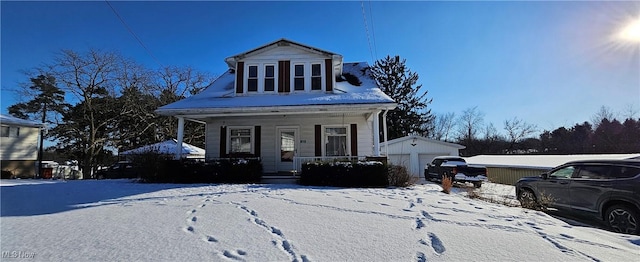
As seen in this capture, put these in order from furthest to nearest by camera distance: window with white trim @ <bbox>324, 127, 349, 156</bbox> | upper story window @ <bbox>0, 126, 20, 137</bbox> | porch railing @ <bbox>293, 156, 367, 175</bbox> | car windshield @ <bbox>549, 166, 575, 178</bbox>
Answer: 1. upper story window @ <bbox>0, 126, 20, 137</bbox>
2. window with white trim @ <bbox>324, 127, 349, 156</bbox>
3. porch railing @ <bbox>293, 156, 367, 175</bbox>
4. car windshield @ <bbox>549, 166, 575, 178</bbox>

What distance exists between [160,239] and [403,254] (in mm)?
2838

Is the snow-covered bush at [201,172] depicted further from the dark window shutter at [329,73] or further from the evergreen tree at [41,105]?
the evergreen tree at [41,105]

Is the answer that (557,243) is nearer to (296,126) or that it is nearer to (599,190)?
(599,190)

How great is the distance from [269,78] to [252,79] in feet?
2.49

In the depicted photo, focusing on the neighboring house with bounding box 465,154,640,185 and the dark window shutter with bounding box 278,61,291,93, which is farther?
the neighboring house with bounding box 465,154,640,185

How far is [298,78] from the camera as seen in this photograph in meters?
13.1

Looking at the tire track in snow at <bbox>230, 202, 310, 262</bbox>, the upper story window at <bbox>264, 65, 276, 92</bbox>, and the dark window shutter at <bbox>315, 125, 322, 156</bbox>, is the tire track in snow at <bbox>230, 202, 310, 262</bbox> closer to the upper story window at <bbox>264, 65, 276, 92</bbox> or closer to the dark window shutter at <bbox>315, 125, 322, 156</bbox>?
the dark window shutter at <bbox>315, 125, 322, 156</bbox>

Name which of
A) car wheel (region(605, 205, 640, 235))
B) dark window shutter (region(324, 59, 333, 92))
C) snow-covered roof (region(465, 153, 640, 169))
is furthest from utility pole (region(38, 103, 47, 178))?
snow-covered roof (region(465, 153, 640, 169))

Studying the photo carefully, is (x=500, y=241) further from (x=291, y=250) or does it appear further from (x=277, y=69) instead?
(x=277, y=69)

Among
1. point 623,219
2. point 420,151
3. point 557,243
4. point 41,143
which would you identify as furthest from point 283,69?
point 41,143

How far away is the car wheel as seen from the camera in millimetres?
5691

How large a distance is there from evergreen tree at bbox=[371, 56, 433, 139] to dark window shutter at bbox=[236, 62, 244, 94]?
2082 centimetres

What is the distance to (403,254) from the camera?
3213 millimetres

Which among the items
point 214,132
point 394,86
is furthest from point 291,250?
point 394,86
